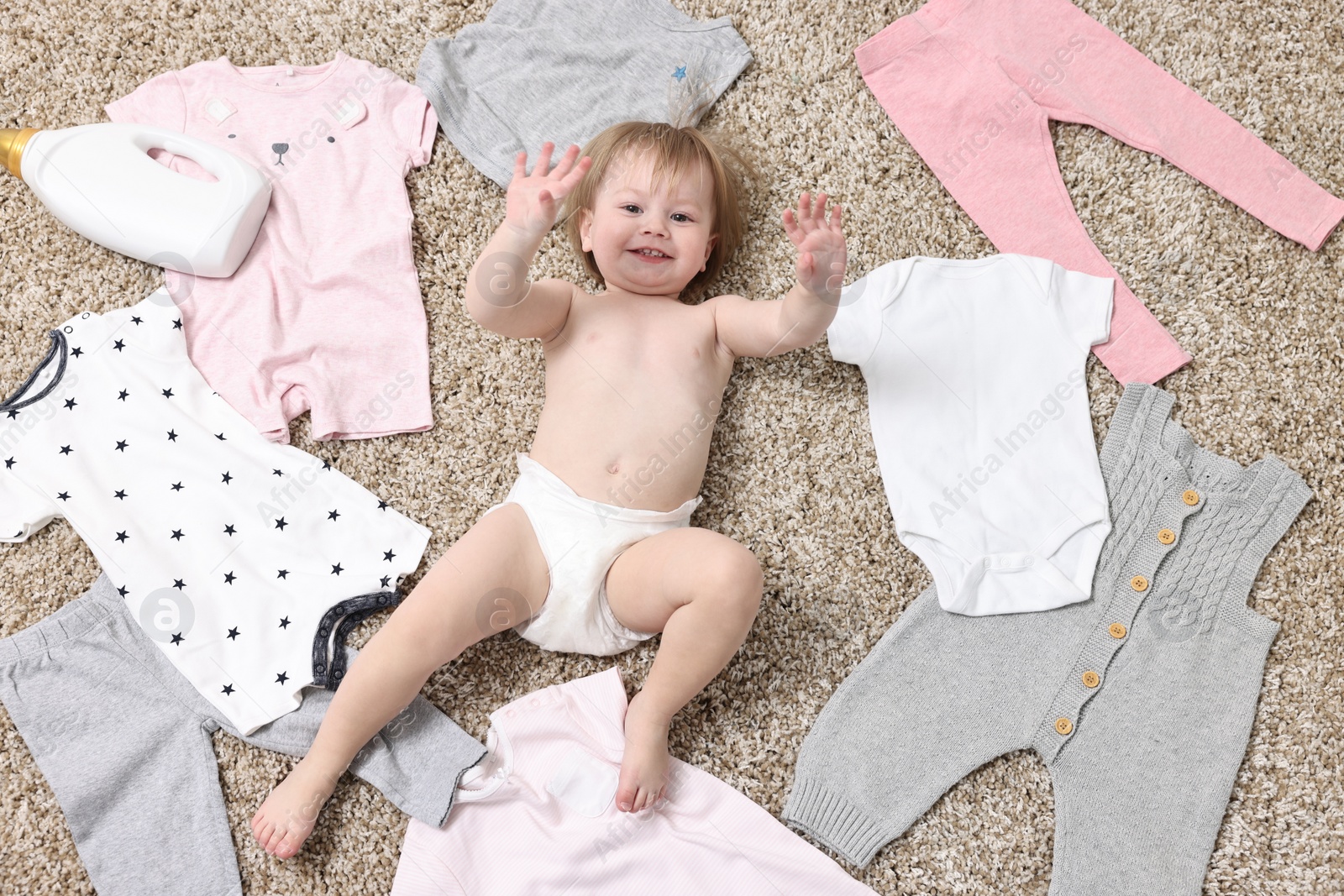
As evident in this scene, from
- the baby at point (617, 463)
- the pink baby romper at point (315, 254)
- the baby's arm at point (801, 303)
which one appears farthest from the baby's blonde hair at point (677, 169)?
the pink baby romper at point (315, 254)

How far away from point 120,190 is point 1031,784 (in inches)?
58.8

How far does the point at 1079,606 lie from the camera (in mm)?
1189

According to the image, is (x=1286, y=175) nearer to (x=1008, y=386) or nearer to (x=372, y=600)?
(x=1008, y=386)

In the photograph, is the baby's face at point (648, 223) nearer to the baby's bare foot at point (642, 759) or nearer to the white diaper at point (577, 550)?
the white diaper at point (577, 550)

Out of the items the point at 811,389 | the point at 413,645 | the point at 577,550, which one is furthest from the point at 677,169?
the point at 413,645

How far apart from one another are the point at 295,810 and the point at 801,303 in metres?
0.89

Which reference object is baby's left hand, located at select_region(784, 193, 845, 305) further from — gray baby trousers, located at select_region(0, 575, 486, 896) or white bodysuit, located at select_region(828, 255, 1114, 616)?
gray baby trousers, located at select_region(0, 575, 486, 896)

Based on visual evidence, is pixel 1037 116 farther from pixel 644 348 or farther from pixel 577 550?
pixel 577 550

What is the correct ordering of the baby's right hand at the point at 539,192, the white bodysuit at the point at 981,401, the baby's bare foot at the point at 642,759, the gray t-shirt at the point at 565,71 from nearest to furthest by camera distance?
the baby's right hand at the point at 539,192 → the baby's bare foot at the point at 642,759 → the white bodysuit at the point at 981,401 → the gray t-shirt at the point at 565,71

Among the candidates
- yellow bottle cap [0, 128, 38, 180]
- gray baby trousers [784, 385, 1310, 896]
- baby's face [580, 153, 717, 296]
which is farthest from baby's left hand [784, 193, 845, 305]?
yellow bottle cap [0, 128, 38, 180]

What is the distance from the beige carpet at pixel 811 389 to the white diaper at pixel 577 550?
3.5 inches

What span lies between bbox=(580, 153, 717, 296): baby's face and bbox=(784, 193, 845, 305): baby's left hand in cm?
18

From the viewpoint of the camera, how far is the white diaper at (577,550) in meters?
1.13

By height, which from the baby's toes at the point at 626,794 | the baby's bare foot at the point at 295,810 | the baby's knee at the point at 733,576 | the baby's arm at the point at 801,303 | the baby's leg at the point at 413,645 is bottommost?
the baby's bare foot at the point at 295,810
